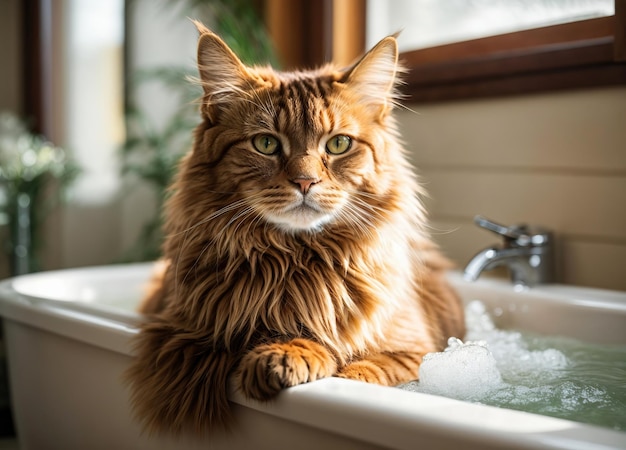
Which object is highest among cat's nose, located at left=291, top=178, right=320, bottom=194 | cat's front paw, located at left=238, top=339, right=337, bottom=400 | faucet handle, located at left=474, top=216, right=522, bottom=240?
cat's nose, located at left=291, top=178, right=320, bottom=194

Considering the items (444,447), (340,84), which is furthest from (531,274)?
(444,447)

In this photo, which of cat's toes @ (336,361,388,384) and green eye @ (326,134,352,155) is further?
green eye @ (326,134,352,155)

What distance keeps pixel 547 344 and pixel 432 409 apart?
1047mm

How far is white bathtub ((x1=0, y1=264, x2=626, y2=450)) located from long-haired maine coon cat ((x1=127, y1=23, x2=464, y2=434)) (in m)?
0.13

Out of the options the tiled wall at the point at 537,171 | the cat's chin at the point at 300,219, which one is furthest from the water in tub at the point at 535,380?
the tiled wall at the point at 537,171

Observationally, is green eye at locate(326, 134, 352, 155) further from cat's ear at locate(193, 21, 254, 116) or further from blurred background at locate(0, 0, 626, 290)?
blurred background at locate(0, 0, 626, 290)

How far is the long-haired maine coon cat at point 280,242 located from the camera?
1.43m

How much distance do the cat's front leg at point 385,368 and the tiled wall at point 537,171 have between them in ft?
2.95

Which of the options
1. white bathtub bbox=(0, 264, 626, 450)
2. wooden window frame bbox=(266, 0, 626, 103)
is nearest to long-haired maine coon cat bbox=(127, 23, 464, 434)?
white bathtub bbox=(0, 264, 626, 450)

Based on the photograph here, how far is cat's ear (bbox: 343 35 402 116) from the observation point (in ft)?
5.14

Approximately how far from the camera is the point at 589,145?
221 centimetres

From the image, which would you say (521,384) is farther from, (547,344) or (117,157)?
(117,157)

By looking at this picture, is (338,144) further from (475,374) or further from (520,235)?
(520,235)

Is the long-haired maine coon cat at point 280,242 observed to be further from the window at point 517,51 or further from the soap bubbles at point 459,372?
the window at point 517,51
